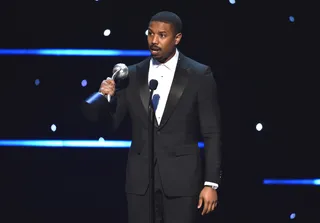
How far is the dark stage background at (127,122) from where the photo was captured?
3750mm

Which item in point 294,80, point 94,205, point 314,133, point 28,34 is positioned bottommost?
point 94,205

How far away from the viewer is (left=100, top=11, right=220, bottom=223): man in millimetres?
2664

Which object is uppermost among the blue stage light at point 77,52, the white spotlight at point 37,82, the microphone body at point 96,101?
the blue stage light at point 77,52

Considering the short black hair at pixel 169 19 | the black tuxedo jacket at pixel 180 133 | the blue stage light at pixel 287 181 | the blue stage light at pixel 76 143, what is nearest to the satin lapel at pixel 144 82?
the black tuxedo jacket at pixel 180 133

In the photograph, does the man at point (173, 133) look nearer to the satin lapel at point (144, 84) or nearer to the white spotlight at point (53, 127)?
the satin lapel at point (144, 84)

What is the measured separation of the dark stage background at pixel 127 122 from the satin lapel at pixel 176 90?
1007 mm

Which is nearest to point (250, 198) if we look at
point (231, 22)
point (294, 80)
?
point (294, 80)

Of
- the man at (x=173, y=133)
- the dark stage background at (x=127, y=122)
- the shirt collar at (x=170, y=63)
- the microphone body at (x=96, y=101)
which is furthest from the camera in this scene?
the dark stage background at (x=127, y=122)

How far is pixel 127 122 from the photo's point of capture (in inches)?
151

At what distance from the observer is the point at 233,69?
12.3 feet

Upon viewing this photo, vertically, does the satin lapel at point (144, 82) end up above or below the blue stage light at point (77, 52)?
below

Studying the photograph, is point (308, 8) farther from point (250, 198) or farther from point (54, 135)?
point (54, 135)

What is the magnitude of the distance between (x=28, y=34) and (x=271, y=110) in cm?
156

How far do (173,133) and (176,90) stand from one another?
0.62ft
